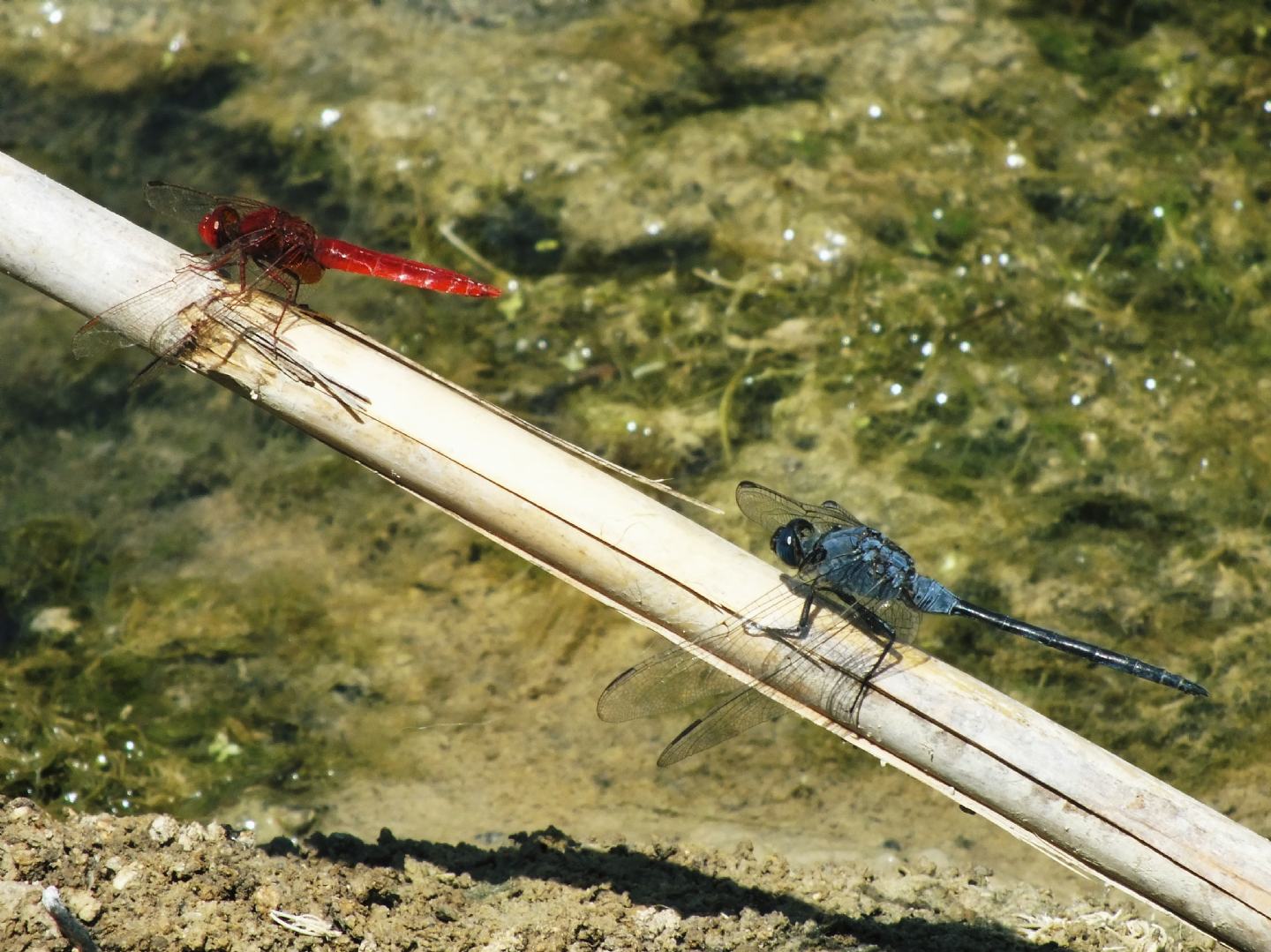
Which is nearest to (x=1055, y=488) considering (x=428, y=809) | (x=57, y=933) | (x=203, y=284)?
(x=428, y=809)

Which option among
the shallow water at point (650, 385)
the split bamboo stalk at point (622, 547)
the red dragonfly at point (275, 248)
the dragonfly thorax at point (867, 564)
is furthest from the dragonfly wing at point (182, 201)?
the dragonfly thorax at point (867, 564)

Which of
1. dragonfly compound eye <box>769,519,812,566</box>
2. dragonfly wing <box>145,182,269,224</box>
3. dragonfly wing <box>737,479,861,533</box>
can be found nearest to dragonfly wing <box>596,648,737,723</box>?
dragonfly compound eye <box>769,519,812,566</box>

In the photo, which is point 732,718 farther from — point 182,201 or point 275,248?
point 182,201

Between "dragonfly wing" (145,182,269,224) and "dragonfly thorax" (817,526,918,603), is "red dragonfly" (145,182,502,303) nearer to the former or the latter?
"dragonfly wing" (145,182,269,224)

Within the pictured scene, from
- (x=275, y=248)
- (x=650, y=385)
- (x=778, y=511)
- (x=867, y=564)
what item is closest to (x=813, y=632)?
(x=867, y=564)

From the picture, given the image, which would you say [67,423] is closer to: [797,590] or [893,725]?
[797,590]

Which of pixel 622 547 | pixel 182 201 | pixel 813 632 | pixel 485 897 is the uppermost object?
pixel 182 201

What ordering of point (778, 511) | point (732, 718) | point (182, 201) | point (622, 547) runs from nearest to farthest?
1. point (622, 547)
2. point (732, 718)
3. point (778, 511)
4. point (182, 201)
